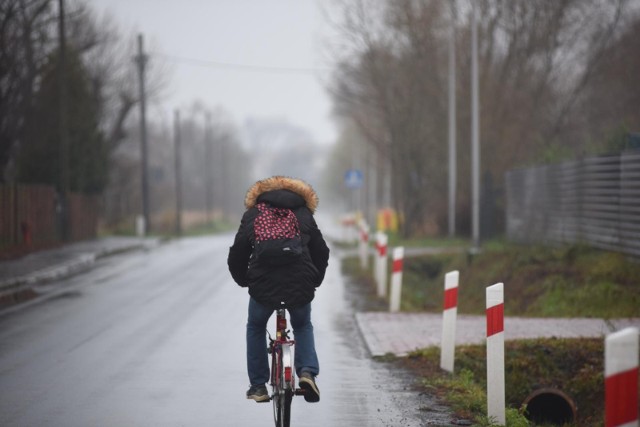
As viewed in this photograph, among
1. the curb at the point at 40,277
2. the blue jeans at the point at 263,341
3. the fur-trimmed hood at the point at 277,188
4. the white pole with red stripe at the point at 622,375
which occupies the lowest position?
the curb at the point at 40,277

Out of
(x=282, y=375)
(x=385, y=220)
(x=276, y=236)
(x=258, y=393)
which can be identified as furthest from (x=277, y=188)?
(x=385, y=220)

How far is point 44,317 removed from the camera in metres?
15.7

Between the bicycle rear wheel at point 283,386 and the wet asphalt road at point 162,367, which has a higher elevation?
the bicycle rear wheel at point 283,386

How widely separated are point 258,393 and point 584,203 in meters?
13.9

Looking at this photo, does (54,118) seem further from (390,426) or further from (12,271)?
(390,426)

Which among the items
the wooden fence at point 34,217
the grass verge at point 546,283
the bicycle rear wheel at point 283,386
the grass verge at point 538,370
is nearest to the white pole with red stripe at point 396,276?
the grass verge at point 546,283

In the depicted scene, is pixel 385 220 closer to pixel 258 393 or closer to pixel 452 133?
pixel 452 133

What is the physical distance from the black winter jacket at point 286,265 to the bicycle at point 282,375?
18cm

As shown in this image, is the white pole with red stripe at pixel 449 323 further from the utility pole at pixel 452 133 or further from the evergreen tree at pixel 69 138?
the evergreen tree at pixel 69 138

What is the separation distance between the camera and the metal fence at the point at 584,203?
17.5 m

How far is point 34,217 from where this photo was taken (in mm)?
34125

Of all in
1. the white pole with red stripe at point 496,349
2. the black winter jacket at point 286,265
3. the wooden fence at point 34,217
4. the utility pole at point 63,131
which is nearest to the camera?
the black winter jacket at point 286,265

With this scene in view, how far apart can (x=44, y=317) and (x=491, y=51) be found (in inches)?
934

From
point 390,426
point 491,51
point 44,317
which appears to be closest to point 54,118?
point 491,51
